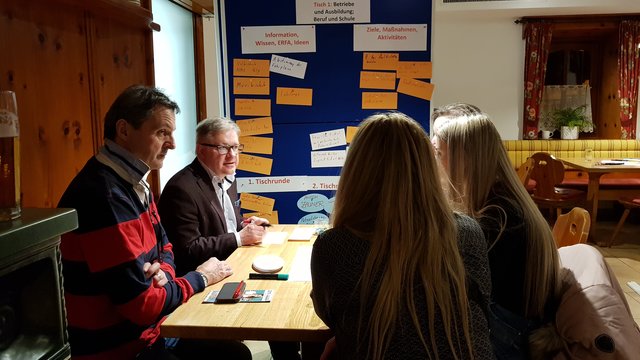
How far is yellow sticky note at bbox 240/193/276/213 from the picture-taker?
9.95 feet

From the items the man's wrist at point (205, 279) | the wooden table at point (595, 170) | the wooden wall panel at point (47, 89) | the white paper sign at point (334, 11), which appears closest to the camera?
the man's wrist at point (205, 279)

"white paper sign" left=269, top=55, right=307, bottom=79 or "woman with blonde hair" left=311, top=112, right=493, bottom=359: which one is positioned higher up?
"white paper sign" left=269, top=55, right=307, bottom=79

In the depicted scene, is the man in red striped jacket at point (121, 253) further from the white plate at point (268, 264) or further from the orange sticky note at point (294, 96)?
the orange sticky note at point (294, 96)

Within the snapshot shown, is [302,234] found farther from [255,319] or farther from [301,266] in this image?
[255,319]

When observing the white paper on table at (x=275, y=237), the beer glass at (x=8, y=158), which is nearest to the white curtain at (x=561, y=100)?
the white paper on table at (x=275, y=237)

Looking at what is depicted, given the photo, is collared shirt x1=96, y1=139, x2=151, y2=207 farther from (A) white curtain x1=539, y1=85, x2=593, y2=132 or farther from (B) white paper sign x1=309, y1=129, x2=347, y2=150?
(A) white curtain x1=539, y1=85, x2=593, y2=132

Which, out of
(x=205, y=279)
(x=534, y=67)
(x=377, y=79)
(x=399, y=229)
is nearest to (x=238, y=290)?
(x=205, y=279)

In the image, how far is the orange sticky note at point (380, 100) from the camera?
9.52ft

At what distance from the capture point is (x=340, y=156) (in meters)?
2.98

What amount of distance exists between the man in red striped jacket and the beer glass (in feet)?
1.83

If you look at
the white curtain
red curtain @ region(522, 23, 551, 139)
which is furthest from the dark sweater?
the white curtain

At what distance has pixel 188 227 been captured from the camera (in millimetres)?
2014

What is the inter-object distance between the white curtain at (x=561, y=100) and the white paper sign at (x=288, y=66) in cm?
488

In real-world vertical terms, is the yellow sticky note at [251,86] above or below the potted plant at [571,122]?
above
